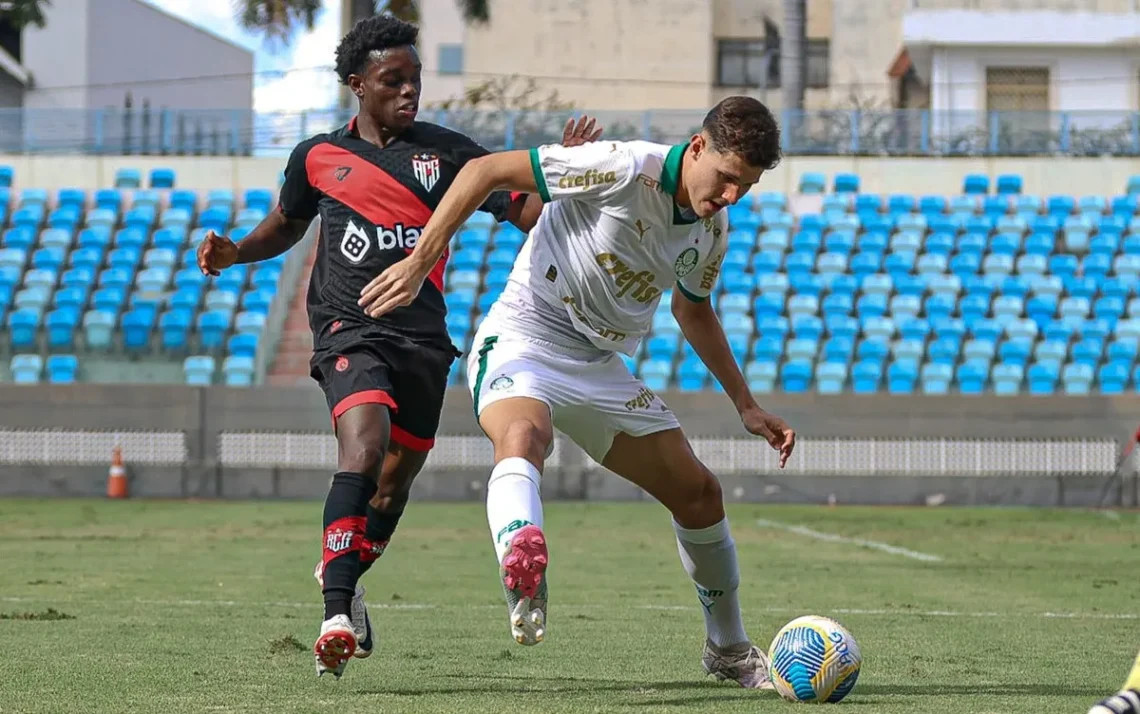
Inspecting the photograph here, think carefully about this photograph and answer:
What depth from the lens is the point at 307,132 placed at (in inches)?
1165

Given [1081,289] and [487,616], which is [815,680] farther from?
[1081,289]

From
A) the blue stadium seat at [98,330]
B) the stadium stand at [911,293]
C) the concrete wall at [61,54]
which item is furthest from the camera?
the concrete wall at [61,54]

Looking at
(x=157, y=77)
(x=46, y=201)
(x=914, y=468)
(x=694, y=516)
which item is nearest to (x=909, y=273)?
(x=914, y=468)

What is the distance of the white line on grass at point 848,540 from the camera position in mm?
14398

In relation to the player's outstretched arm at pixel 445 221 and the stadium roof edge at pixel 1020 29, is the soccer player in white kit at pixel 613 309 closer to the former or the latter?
the player's outstretched arm at pixel 445 221

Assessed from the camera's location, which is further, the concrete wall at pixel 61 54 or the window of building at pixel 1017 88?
the concrete wall at pixel 61 54

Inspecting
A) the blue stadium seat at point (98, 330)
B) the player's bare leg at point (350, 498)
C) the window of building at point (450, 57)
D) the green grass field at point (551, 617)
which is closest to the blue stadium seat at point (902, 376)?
the green grass field at point (551, 617)

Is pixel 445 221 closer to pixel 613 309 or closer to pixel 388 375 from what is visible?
pixel 613 309

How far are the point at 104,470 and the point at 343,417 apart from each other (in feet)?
58.0

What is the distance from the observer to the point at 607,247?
19.2 feet

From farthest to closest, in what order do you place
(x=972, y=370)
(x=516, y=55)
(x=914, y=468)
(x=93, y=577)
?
1. (x=516, y=55)
2. (x=972, y=370)
3. (x=914, y=468)
4. (x=93, y=577)

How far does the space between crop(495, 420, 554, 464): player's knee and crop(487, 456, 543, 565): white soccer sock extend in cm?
4

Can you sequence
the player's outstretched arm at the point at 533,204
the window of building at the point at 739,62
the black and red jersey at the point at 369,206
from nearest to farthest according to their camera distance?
the player's outstretched arm at the point at 533,204, the black and red jersey at the point at 369,206, the window of building at the point at 739,62

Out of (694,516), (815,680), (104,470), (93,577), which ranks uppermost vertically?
(694,516)
